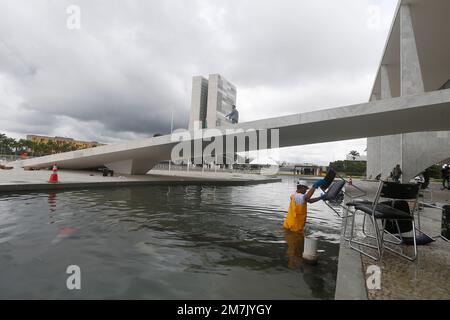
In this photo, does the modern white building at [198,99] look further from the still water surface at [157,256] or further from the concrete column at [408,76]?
the still water surface at [157,256]

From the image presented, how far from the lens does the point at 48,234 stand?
4.50 m

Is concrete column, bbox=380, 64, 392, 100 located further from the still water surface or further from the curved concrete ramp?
the still water surface

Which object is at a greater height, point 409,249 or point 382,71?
point 382,71

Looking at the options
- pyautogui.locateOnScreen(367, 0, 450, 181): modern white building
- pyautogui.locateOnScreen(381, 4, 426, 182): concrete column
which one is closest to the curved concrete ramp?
pyautogui.locateOnScreen(367, 0, 450, 181): modern white building

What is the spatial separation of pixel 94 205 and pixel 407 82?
17.9m

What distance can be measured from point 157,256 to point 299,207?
2.89m

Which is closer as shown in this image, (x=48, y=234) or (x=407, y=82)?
(x=48, y=234)

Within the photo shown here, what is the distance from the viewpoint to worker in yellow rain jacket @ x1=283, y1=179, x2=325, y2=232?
4.85 meters

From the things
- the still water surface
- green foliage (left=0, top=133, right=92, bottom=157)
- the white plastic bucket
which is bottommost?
the still water surface

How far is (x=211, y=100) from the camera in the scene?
105562 millimetres

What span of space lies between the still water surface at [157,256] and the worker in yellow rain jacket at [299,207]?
0.28 metres

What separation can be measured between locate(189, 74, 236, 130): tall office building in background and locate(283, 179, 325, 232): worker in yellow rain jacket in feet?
316
